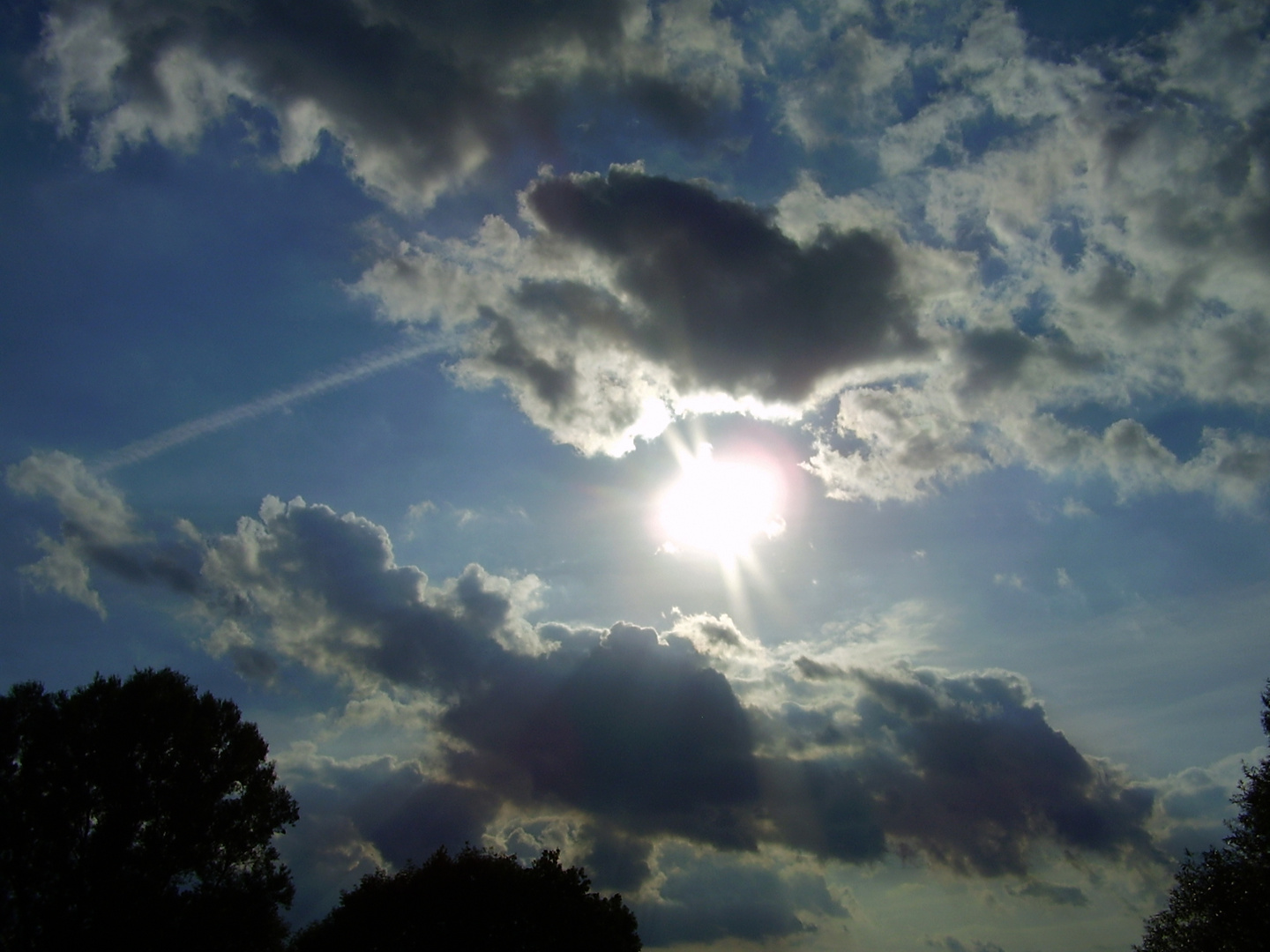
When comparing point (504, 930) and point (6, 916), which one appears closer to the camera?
point (6, 916)

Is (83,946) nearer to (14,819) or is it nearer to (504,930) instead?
(14,819)

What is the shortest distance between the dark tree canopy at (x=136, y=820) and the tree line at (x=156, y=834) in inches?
1.9

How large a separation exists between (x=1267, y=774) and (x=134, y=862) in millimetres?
54089

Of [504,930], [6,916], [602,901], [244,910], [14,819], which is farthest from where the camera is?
[602,901]

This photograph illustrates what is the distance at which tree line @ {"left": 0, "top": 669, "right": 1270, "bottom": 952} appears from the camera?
28625mm

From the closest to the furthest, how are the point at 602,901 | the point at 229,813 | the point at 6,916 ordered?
the point at 6,916 → the point at 229,813 → the point at 602,901

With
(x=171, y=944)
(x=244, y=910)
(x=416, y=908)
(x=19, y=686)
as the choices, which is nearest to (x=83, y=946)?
(x=171, y=944)

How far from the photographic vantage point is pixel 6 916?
89.4 feet

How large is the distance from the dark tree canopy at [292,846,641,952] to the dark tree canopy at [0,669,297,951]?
13.3 m

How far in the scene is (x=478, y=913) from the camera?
43562 millimetres

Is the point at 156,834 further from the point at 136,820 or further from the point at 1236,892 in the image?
the point at 1236,892

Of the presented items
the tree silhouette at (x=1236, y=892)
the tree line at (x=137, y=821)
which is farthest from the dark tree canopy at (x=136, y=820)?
the tree silhouette at (x=1236, y=892)

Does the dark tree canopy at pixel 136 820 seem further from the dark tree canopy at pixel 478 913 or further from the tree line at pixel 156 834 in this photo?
the dark tree canopy at pixel 478 913

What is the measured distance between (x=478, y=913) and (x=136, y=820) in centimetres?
2141
